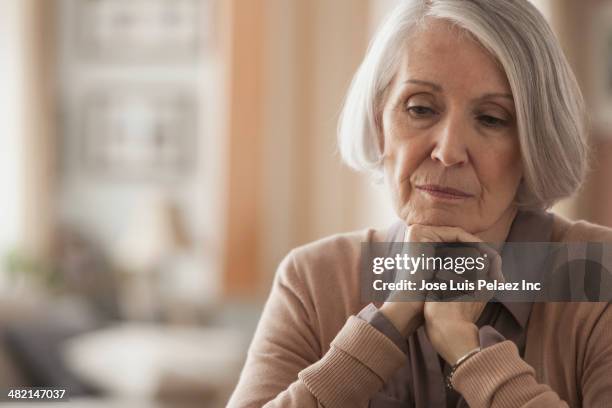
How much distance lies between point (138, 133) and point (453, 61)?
11.7 ft

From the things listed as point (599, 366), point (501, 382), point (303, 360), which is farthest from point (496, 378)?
point (303, 360)

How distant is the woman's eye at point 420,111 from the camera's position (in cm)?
89

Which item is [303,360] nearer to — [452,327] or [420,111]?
[452,327]

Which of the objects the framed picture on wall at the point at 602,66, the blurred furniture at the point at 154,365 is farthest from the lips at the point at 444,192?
the framed picture on wall at the point at 602,66

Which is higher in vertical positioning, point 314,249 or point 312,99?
point 312,99

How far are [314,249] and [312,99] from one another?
285 cm

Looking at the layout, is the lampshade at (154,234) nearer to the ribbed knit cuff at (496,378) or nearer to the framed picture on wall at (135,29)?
the framed picture on wall at (135,29)

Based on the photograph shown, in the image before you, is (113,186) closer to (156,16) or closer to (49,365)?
(156,16)

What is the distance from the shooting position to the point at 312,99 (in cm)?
382

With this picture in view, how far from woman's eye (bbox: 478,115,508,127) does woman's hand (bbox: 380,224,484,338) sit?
106 mm

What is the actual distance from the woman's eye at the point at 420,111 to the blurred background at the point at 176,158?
7.96 ft

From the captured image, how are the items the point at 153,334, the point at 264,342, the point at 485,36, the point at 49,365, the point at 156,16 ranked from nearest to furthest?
the point at 485,36, the point at 264,342, the point at 49,365, the point at 153,334, the point at 156,16

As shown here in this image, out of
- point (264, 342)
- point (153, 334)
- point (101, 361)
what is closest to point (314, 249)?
point (264, 342)

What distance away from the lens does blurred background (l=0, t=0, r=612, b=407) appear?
3.74 metres
